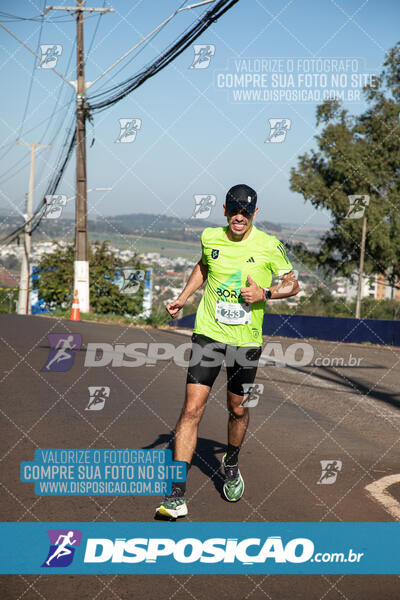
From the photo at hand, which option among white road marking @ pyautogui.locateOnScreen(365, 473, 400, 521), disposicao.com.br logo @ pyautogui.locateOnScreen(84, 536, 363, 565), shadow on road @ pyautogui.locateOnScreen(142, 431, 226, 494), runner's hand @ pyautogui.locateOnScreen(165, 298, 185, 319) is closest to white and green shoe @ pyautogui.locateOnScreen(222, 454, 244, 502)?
shadow on road @ pyautogui.locateOnScreen(142, 431, 226, 494)

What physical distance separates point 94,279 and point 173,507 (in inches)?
1551

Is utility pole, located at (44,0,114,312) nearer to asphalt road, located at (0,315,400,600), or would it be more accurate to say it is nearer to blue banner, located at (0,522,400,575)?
asphalt road, located at (0,315,400,600)

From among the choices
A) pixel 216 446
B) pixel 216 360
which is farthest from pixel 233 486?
pixel 216 446

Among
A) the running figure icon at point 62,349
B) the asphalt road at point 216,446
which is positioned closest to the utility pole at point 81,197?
the running figure icon at point 62,349

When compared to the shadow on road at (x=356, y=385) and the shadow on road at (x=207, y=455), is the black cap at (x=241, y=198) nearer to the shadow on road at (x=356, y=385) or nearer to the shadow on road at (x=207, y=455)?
the shadow on road at (x=207, y=455)

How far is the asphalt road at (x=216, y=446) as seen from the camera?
11.6 ft

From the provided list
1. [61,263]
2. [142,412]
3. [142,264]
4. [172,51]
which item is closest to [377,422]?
[142,412]

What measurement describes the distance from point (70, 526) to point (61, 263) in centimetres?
4072

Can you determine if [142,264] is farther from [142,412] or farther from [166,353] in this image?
[142,412]

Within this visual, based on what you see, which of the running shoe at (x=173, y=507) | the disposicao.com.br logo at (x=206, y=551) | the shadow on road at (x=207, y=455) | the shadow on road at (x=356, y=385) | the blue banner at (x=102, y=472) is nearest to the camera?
the disposicao.com.br logo at (x=206, y=551)

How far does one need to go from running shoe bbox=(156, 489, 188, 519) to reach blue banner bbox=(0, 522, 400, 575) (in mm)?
73

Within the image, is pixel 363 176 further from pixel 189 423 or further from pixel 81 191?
pixel 189 423

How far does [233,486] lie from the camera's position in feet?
16.0

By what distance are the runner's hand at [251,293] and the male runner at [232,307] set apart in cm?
1
